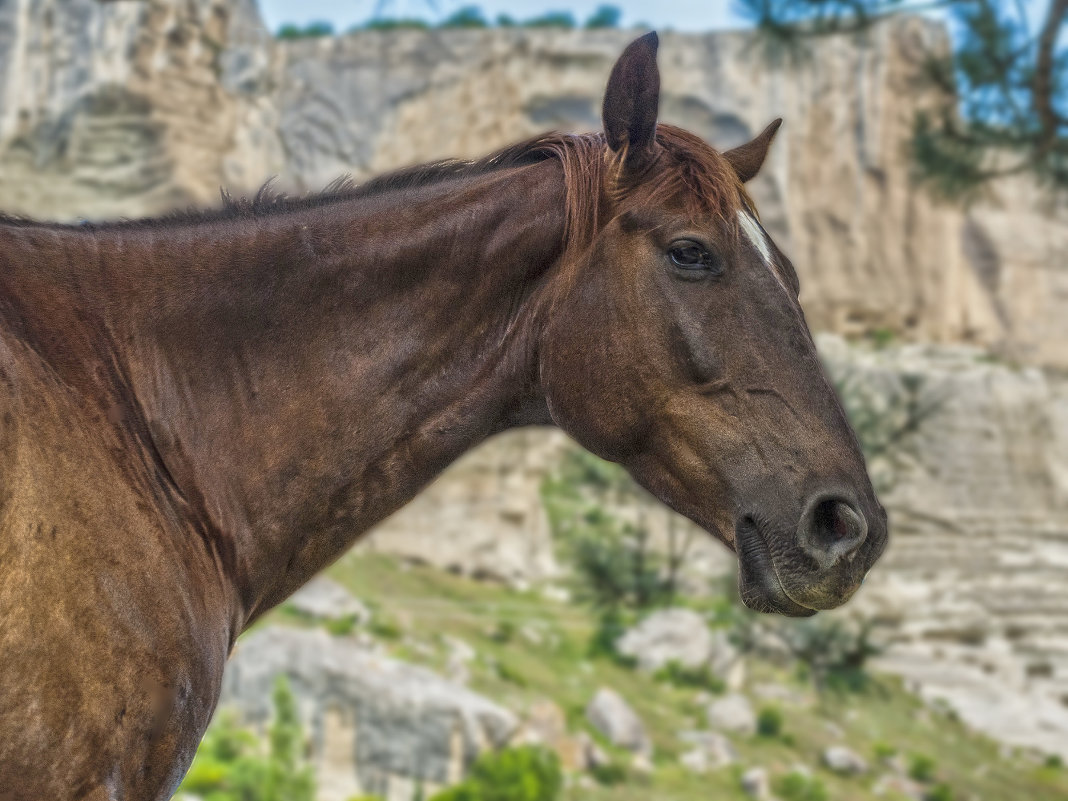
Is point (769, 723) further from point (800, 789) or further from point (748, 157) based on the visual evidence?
point (748, 157)

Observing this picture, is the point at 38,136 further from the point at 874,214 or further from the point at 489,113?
the point at 874,214

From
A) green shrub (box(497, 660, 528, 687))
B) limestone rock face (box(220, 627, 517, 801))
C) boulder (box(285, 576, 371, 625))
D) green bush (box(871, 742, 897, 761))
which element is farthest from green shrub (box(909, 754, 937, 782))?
boulder (box(285, 576, 371, 625))

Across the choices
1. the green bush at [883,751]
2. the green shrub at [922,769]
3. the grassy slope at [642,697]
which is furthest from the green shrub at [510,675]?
the green shrub at [922,769]

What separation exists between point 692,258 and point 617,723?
1735 centimetres

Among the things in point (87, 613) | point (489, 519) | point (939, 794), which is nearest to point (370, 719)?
point (939, 794)

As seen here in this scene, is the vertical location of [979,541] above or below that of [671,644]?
below

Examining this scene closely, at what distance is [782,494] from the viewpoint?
1.79 meters

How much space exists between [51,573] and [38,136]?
26816 mm

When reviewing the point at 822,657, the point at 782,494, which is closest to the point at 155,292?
the point at 782,494

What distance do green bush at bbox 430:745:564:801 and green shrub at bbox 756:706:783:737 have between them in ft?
24.2

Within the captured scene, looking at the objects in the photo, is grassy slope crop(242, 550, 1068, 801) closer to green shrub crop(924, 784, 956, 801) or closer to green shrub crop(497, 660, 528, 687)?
green shrub crop(497, 660, 528, 687)

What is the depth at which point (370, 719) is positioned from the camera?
15562 mm

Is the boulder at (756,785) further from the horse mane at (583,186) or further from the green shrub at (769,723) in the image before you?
the horse mane at (583,186)

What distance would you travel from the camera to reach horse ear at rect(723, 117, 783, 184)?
223cm
